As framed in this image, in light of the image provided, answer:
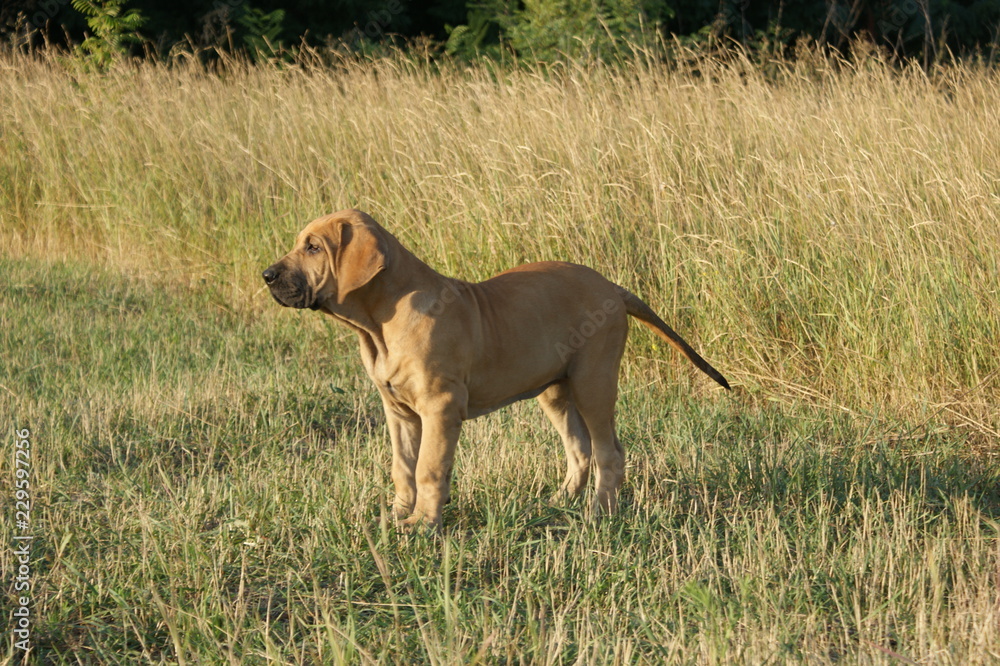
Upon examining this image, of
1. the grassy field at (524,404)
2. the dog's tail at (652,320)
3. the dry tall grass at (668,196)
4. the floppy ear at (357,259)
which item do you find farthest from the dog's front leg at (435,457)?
the dry tall grass at (668,196)

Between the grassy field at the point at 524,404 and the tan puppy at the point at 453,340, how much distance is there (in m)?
0.27

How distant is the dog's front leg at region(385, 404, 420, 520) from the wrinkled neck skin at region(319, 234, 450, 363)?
1.15 ft

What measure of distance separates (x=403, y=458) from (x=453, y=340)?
2.00 ft

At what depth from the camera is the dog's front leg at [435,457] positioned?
3967 millimetres

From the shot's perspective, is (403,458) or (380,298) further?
(403,458)

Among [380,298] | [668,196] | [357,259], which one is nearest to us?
[357,259]

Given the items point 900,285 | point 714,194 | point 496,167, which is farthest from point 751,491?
point 496,167

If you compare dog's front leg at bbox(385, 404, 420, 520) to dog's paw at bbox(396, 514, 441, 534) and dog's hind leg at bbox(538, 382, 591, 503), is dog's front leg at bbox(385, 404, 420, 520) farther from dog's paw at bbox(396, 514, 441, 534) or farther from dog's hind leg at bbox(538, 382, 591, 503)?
dog's hind leg at bbox(538, 382, 591, 503)

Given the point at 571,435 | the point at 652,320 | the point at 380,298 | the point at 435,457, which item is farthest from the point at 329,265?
the point at 652,320

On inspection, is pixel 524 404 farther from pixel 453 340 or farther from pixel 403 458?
pixel 453 340

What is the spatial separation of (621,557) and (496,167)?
4.04m

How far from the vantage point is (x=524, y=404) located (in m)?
6.00

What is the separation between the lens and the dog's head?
3.87m

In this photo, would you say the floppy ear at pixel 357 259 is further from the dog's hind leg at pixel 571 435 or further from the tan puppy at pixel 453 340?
the dog's hind leg at pixel 571 435
